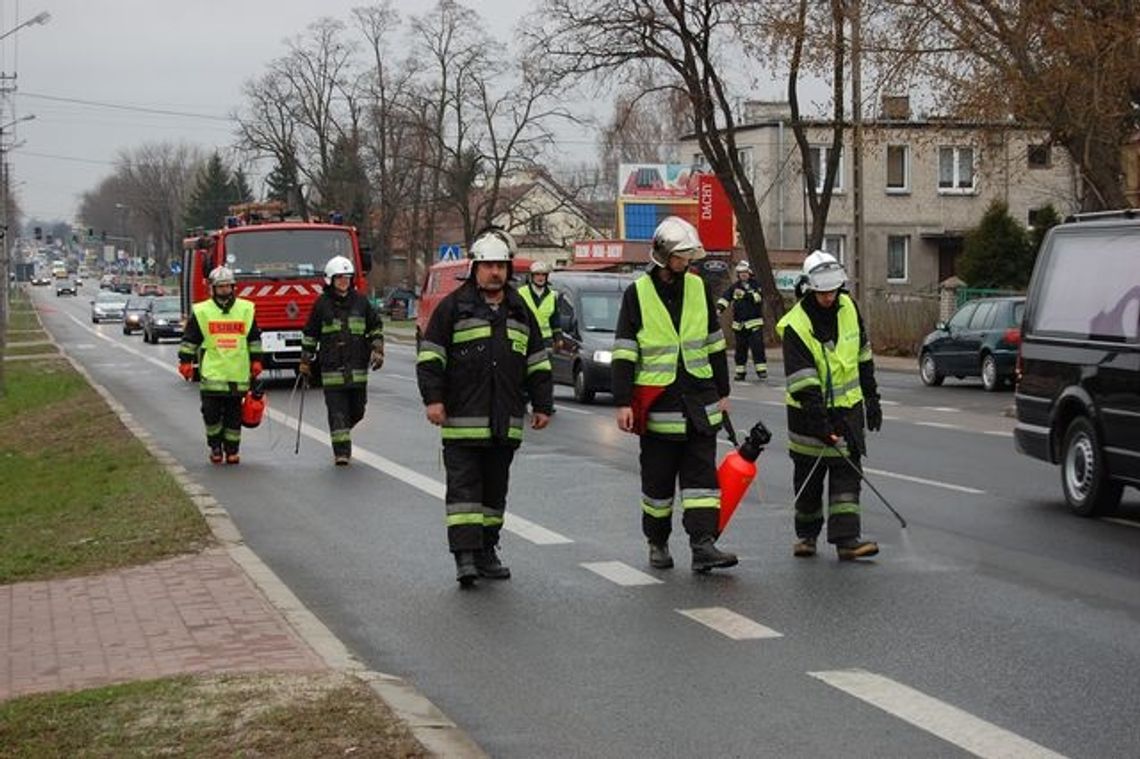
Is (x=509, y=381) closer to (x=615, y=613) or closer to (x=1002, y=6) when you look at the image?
(x=615, y=613)

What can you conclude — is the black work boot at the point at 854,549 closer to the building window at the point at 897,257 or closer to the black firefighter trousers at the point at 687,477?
the black firefighter trousers at the point at 687,477

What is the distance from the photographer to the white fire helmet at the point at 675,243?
978 centimetres

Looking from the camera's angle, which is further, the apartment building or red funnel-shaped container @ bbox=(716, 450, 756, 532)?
the apartment building

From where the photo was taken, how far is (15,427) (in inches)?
993

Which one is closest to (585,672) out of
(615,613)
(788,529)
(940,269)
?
(615,613)

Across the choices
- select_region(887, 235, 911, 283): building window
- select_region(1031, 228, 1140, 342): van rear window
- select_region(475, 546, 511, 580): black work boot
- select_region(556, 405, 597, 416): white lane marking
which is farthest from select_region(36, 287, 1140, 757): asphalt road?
select_region(887, 235, 911, 283): building window

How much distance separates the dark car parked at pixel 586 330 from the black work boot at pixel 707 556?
1434cm

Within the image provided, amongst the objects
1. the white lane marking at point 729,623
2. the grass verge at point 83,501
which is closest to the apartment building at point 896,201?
the grass verge at point 83,501

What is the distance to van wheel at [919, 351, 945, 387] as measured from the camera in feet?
101

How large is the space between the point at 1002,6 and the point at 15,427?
655 inches

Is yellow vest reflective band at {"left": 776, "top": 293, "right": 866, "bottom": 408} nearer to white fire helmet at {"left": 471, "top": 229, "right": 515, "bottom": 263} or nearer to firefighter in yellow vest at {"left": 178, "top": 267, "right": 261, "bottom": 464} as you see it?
white fire helmet at {"left": 471, "top": 229, "right": 515, "bottom": 263}

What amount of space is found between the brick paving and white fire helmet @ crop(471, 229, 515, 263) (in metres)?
2.14

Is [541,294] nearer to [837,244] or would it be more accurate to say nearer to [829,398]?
[829,398]

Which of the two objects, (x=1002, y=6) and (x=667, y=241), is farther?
(x=1002, y=6)
